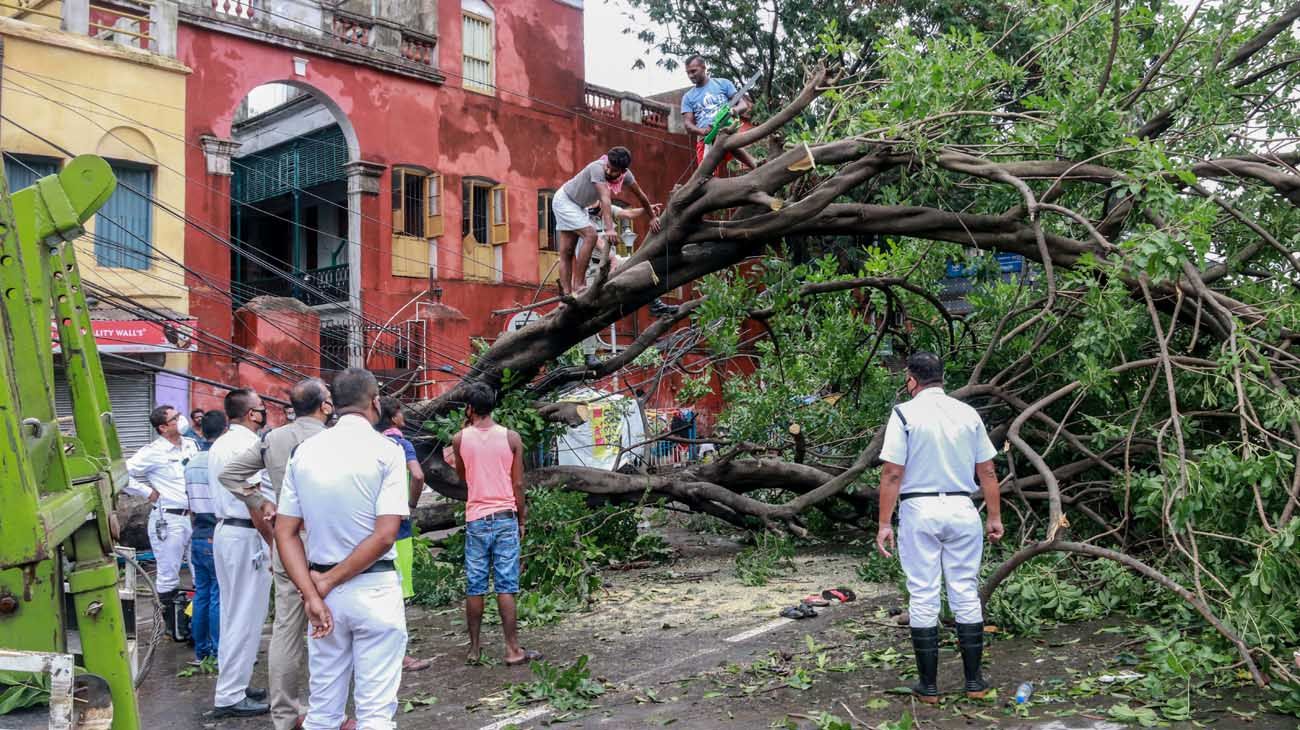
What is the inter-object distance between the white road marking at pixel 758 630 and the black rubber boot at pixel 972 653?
1.86 m

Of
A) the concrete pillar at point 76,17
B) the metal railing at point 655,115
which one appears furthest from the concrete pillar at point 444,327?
the metal railing at point 655,115

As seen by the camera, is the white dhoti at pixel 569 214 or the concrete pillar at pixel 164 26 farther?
the concrete pillar at pixel 164 26

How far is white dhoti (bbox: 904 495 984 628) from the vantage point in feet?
18.3

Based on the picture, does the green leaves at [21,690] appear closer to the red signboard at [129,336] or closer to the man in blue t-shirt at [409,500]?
the man in blue t-shirt at [409,500]

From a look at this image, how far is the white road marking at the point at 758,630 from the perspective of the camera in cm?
704

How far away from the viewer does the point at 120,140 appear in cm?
1642

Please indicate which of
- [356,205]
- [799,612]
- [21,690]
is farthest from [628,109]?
[21,690]

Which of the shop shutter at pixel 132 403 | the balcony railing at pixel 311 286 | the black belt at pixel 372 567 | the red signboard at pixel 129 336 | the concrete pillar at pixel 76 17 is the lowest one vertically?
the black belt at pixel 372 567

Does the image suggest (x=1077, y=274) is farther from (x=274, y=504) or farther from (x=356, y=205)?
(x=356, y=205)

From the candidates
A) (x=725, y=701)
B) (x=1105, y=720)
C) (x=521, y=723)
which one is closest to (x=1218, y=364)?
(x=1105, y=720)

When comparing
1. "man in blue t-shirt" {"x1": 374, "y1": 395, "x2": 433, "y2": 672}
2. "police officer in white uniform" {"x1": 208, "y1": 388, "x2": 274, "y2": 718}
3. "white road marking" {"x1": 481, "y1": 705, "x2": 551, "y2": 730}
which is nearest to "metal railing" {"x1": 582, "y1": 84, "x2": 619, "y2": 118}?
"man in blue t-shirt" {"x1": 374, "y1": 395, "x2": 433, "y2": 672}

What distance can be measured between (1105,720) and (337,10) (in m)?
18.8

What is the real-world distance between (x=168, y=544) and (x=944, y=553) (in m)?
5.88

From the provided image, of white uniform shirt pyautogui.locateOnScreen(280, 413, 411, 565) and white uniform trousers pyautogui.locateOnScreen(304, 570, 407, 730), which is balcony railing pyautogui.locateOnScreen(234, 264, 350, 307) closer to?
white uniform shirt pyautogui.locateOnScreen(280, 413, 411, 565)
